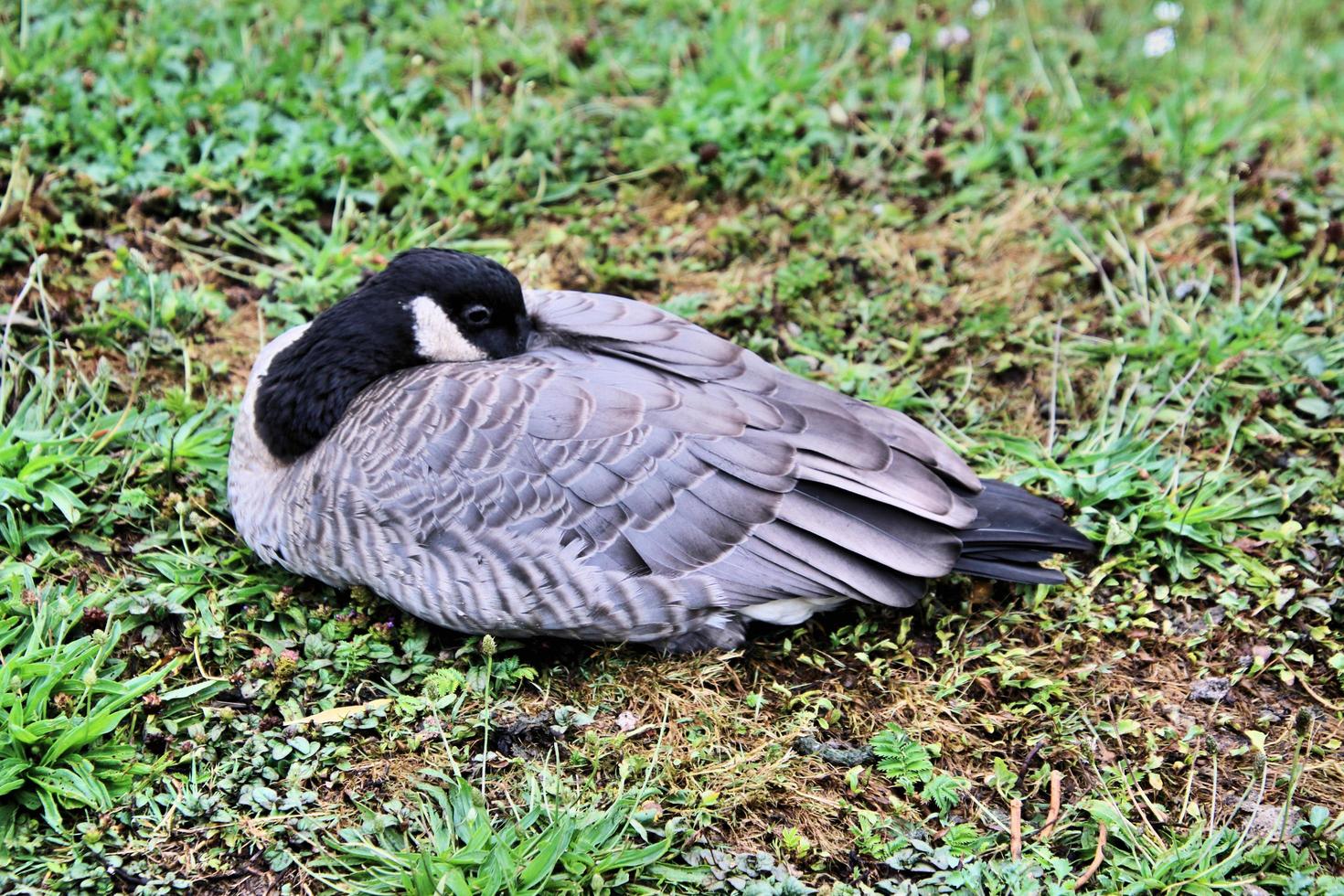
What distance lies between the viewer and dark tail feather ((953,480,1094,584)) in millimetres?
3795

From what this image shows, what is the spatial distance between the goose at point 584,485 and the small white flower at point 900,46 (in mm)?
2872

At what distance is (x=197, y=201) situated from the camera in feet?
17.0

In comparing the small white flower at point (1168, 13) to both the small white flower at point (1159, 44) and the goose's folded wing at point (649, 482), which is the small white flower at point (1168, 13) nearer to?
the small white flower at point (1159, 44)

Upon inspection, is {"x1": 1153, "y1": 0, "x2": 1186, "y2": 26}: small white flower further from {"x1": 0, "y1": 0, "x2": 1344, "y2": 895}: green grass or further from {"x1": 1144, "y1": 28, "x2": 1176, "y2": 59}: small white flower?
{"x1": 1144, "y1": 28, "x2": 1176, "y2": 59}: small white flower

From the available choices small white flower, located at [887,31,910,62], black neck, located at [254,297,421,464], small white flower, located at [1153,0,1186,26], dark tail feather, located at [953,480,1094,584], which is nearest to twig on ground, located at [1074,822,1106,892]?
dark tail feather, located at [953,480,1094,584]

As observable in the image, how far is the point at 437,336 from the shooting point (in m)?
3.98

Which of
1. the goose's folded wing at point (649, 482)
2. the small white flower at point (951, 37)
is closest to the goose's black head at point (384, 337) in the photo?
the goose's folded wing at point (649, 482)

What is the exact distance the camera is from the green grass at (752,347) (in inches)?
128

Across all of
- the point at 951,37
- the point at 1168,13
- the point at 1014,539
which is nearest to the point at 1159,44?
the point at 1168,13

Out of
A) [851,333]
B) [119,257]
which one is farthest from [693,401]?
[119,257]

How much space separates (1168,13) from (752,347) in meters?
3.93

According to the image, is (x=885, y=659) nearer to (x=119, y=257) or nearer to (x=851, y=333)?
(x=851, y=333)

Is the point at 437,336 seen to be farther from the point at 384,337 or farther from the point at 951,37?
the point at 951,37

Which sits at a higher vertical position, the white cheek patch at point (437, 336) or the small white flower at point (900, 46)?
the small white flower at point (900, 46)
